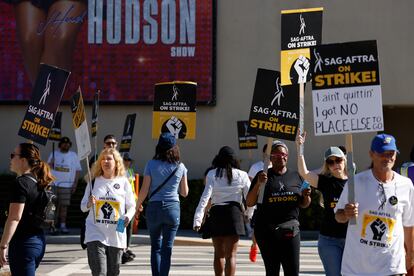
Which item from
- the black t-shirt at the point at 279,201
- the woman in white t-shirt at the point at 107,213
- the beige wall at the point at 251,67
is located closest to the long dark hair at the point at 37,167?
the woman in white t-shirt at the point at 107,213

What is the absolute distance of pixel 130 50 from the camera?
2330cm

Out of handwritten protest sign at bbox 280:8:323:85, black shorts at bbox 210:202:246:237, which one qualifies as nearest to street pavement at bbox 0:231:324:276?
black shorts at bbox 210:202:246:237

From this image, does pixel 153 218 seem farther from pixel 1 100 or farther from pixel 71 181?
pixel 1 100

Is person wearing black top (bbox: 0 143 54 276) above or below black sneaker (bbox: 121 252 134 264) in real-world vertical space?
above

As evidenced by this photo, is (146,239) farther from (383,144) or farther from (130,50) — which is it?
(383,144)

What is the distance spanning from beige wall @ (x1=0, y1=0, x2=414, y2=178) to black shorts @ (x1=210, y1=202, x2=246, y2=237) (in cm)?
1200

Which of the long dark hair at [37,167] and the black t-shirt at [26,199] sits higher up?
the long dark hair at [37,167]

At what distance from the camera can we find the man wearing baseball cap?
6.96m

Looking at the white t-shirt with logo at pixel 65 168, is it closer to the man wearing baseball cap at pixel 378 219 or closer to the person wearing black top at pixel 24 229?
the person wearing black top at pixel 24 229

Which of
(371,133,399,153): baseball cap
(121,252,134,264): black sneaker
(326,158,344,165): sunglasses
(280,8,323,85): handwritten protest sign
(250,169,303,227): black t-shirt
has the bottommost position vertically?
(121,252,134,264): black sneaker

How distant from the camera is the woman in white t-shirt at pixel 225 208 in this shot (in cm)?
1092

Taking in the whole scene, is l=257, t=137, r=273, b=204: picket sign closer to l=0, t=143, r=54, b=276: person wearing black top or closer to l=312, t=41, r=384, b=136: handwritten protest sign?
l=312, t=41, r=384, b=136: handwritten protest sign

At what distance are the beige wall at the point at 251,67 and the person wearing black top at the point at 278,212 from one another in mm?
13422

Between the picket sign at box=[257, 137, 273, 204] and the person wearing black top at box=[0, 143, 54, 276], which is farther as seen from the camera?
the picket sign at box=[257, 137, 273, 204]
